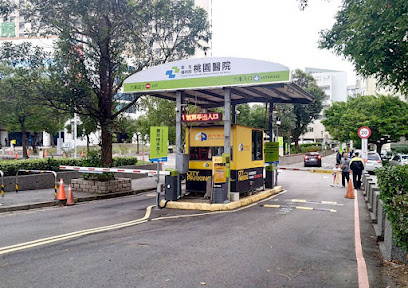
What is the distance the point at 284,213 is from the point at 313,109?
134 feet

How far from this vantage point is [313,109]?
48219mm

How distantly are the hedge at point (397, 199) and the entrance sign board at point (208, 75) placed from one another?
4.47 meters

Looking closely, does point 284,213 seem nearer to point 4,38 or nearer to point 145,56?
point 145,56

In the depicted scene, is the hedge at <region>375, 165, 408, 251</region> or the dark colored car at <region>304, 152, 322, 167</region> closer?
the hedge at <region>375, 165, 408, 251</region>

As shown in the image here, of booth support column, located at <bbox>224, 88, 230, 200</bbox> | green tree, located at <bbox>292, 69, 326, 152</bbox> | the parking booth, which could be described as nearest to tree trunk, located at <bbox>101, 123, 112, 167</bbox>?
the parking booth

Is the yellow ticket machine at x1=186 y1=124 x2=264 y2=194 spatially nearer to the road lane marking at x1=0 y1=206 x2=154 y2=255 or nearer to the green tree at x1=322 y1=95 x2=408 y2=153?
the road lane marking at x1=0 y1=206 x2=154 y2=255

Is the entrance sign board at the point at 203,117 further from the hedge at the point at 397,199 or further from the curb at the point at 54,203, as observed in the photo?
the hedge at the point at 397,199

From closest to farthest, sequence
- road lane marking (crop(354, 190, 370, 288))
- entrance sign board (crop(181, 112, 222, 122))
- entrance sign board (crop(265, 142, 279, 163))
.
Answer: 1. road lane marking (crop(354, 190, 370, 288))
2. entrance sign board (crop(181, 112, 222, 122))
3. entrance sign board (crop(265, 142, 279, 163))

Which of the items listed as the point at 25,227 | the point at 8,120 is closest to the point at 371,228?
the point at 25,227

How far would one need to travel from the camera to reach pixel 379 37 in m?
7.39

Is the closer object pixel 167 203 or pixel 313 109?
pixel 167 203

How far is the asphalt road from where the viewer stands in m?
4.92

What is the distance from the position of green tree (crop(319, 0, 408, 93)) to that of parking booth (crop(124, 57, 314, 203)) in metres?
2.04

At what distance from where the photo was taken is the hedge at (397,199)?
17.7 feet
